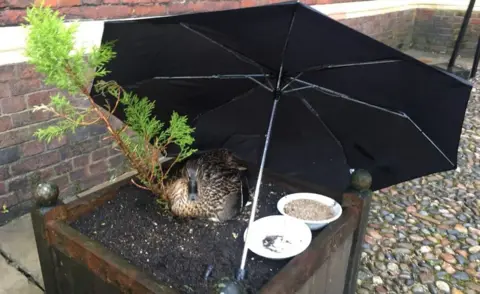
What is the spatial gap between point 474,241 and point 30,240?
127 inches

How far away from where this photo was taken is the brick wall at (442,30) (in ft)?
28.8

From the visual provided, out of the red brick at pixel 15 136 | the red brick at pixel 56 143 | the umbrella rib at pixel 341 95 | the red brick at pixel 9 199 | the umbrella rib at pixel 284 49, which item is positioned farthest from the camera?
the red brick at pixel 56 143

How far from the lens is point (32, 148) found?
3.13 m

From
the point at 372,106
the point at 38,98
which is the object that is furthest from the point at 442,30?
the point at 38,98

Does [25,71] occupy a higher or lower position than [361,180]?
higher

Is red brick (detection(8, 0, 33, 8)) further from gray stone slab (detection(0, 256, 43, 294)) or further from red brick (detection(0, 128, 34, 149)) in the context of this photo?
gray stone slab (detection(0, 256, 43, 294))

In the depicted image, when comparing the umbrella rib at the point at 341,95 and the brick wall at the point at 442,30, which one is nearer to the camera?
the umbrella rib at the point at 341,95

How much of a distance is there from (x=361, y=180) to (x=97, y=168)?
7.64ft

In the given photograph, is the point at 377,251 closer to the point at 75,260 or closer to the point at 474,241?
the point at 474,241

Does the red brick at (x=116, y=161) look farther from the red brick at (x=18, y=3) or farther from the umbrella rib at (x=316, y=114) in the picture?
the umbrella rib at (x=316, y=114)

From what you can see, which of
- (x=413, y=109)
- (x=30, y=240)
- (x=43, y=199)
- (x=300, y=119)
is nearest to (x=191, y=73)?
(x=300, y=119)

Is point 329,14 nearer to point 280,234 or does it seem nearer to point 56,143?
point 56,143

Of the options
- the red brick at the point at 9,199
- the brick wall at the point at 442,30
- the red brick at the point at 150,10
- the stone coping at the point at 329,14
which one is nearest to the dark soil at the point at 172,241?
the stone coping at the point at 329,14

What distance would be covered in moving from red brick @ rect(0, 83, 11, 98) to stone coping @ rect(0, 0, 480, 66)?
140 mm
